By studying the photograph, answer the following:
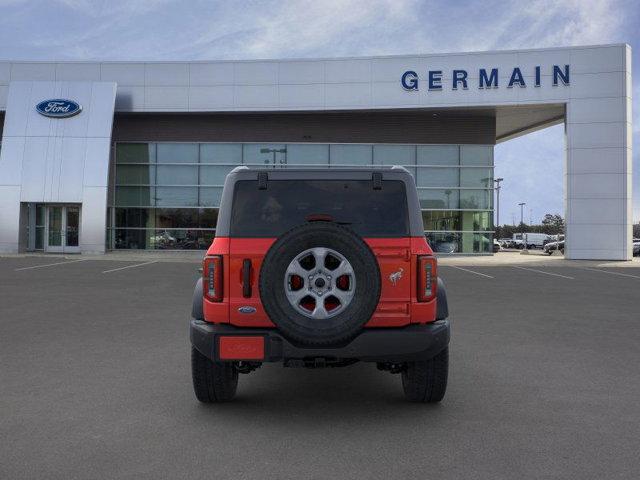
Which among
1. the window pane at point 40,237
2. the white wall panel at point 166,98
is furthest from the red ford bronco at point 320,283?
the window pane at point 40,237

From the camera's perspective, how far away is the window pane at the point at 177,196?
28.5 metres

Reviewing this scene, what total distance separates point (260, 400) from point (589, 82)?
26162 mm

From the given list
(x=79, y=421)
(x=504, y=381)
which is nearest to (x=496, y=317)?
(x=504, y=381)

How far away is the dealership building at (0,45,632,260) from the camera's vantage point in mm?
25578

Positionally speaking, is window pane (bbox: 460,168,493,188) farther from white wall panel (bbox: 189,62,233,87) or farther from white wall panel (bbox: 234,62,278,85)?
white wall panel (bbox: 189,62,233,87)

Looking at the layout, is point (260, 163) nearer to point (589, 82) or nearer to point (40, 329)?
point (589, 82)

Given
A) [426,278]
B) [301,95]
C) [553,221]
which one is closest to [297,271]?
[426,278]

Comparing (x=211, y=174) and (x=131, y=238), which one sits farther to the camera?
(x=131, y=238)

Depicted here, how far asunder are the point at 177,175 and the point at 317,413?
26.0 meters

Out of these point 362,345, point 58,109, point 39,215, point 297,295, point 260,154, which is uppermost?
point 58,109

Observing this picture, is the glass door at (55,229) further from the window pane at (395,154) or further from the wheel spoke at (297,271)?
the wheel spoke at (297,271)

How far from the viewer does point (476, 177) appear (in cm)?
2845

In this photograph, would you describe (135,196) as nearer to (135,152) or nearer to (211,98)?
(135,152)

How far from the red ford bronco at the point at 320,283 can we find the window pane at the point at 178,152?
25.4 meters
